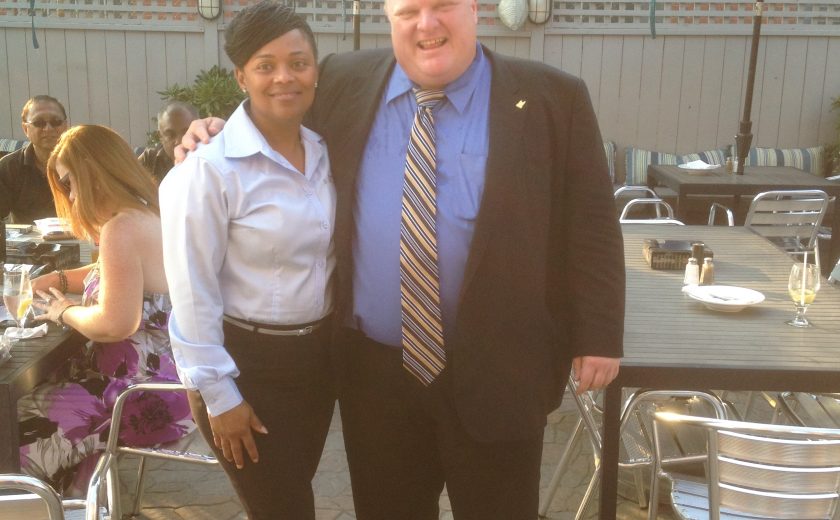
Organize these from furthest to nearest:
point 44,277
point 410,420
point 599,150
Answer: point 44,277, point 410,420, point 599,150

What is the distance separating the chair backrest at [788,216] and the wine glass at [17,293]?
12.4 ft

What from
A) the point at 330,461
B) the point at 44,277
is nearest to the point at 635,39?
the point at 330,461

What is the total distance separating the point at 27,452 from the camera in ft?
8.12

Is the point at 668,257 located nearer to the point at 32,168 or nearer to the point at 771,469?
the point at 771,469

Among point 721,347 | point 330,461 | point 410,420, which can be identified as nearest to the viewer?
point 410,420

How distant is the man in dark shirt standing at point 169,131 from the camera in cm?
482

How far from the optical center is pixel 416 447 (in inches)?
78.7

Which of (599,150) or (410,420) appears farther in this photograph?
(410,420)

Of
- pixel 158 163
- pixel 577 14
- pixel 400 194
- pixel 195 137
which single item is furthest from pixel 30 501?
pixel 577 14

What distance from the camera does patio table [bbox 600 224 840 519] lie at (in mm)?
2244

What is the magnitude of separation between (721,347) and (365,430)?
1.10m

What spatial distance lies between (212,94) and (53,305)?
546cm

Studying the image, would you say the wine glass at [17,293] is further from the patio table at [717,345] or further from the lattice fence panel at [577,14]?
the lattice fence panel at [577,14]

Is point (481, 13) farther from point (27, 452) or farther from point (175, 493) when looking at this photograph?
point (27, 452)
